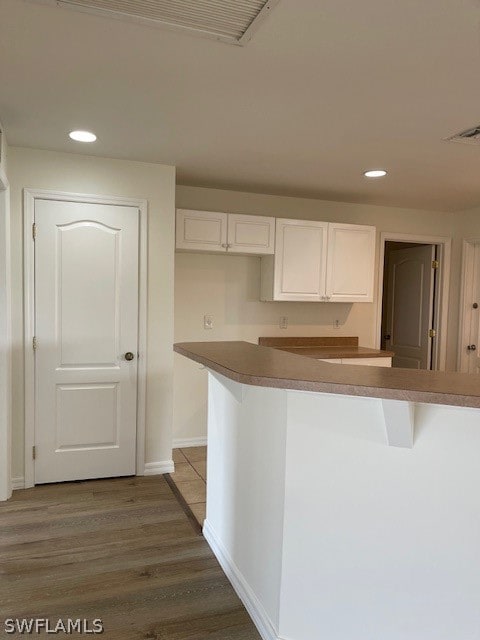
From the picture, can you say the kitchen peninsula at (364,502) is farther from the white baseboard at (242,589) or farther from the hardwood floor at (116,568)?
the hardwood floor at (116,568)

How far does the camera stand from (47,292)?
330 centimetres

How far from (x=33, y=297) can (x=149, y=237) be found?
927 mm

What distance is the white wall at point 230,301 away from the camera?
4.24 m

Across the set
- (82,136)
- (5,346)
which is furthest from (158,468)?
(82,136)

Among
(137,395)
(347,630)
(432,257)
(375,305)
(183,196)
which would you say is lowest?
(347,630)

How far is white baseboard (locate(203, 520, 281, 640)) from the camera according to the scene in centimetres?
187

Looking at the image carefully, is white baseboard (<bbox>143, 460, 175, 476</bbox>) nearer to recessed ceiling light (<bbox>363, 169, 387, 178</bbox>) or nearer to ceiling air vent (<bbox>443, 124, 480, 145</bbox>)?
recessed ceiling light (<bbox>363, 169, 387, 178</bbox>)

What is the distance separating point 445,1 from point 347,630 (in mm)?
2196

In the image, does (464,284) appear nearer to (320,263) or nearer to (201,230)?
(320,263)

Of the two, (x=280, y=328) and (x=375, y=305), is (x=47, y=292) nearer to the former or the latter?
(x=280, y=328)

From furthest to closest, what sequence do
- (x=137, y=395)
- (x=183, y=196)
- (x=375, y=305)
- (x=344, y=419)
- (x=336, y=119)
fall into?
(x=375, y=305) → (x=183, y=196) → (x=137, y=395) → (x=336, y=119) → (x=344, y=419)

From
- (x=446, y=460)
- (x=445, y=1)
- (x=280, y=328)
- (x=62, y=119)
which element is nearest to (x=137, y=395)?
(x=280, y=328)

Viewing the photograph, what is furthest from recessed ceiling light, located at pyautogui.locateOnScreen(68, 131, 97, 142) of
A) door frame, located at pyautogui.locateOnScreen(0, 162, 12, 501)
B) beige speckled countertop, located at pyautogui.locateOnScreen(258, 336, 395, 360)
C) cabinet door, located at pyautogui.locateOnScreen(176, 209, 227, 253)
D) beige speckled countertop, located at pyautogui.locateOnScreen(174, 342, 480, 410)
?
beige speckled countertop, located at pyautogui.locateOnScreen(258, 336, 395, 360)

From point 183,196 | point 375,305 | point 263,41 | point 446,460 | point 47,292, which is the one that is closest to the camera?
point 446,460
